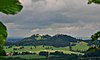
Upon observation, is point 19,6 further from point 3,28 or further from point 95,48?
point 95,48

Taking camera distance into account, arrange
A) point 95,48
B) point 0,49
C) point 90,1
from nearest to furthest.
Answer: point 0,49, point 90,1, point 95,48

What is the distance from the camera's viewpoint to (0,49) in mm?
4016

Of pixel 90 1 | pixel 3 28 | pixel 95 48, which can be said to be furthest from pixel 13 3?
pixel 95 48

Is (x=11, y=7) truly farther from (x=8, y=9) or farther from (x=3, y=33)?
(x=3, y=33)

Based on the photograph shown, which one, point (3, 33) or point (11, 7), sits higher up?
point (11, 7)

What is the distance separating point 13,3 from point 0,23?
0.30 meters

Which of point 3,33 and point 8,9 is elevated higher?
point 8,9

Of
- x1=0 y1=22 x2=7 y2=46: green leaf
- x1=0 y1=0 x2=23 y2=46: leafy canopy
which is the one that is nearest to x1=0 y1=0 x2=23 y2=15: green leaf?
x1=0 y1=0 x2=23 y2=46: leafy canopy

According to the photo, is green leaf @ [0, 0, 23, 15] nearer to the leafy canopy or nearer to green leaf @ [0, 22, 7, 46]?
the leafy canopy

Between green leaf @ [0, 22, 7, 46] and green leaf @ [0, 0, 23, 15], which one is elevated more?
green leaf @ [0, 0, 23, 15]

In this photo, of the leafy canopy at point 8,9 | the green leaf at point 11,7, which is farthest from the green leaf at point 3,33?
the green leaf at point 11,7

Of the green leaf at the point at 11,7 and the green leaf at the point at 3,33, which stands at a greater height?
the green leaf at the point at 11,7

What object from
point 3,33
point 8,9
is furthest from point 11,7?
point 3,33

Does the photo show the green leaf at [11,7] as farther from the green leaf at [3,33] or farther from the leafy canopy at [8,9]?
the green leaf at [3,33]
